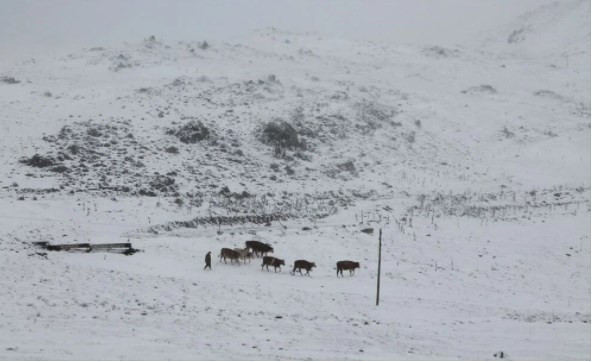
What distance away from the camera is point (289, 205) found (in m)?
34.5

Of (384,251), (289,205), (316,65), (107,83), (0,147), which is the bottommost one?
(384,251)

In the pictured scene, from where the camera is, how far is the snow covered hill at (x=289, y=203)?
1584 centimetres

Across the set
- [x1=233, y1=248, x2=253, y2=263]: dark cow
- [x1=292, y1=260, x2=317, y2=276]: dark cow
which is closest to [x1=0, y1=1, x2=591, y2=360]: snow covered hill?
[x1=292, y1=260, x2=317, y2=276]: dark cow

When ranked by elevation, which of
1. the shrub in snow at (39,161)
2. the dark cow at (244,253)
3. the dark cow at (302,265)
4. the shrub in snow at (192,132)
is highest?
the shrub in snow at (192,132)

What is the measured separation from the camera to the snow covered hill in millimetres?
15844

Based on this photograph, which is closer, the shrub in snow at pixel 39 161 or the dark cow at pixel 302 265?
the dark cow at pixel 302 265

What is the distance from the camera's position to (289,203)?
34906 millimetres

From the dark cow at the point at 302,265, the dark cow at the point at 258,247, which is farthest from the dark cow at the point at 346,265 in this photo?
the dark cow at the point at 258,247

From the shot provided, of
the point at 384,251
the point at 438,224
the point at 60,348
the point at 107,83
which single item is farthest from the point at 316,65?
the point at 60,348

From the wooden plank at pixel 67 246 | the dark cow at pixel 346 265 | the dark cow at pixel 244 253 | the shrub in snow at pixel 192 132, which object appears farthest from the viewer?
the shrub in snow at pixel 192 132

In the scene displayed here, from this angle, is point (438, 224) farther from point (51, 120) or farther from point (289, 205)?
point (51, 120)

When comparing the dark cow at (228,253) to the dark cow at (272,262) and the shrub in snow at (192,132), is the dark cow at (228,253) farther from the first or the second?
the shrub in snow at (192,132)

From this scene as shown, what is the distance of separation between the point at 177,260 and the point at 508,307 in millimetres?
13952

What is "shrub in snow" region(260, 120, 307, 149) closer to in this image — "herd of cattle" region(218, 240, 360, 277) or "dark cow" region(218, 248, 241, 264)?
"herd of cattle" region(218, 240, 360, 277)
